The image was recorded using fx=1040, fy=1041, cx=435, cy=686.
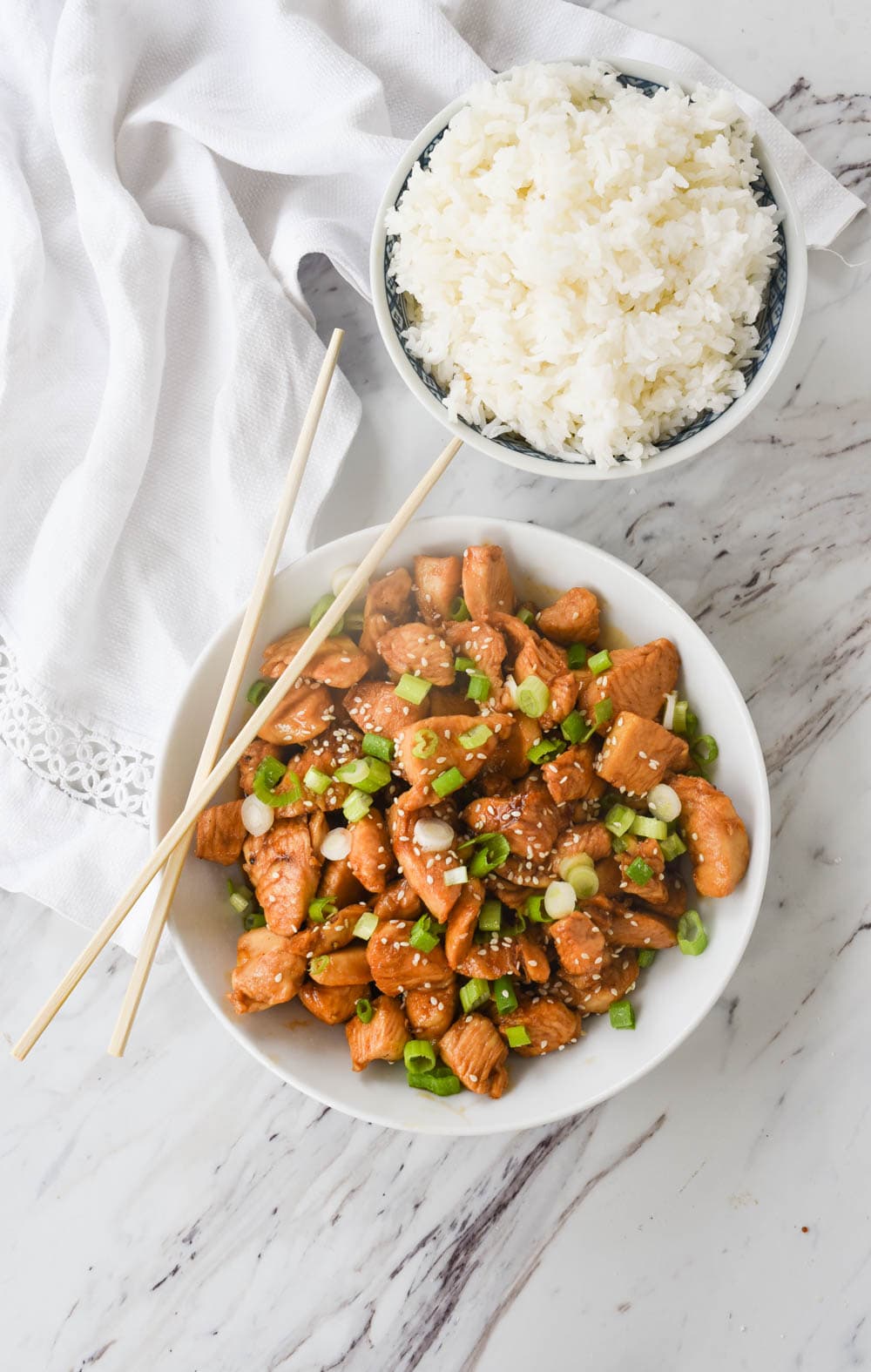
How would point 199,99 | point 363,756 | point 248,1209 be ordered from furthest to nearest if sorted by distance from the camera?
1. point 248,1209
2. point 199,99
3. point 363,756

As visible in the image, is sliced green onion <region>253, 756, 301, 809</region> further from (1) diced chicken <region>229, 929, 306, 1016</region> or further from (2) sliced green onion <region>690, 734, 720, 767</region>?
(2) sliced green onion <region>690, 734, 720, 767</region>

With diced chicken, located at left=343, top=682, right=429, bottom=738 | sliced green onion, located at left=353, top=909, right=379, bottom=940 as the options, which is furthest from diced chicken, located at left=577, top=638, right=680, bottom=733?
sliced green onion, located at left=353, top=909, right=379, bottom=940

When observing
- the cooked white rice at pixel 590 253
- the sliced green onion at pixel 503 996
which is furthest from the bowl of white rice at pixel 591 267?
the sliced green onion at pixel 503 996

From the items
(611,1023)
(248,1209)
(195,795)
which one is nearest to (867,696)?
(611,1023)

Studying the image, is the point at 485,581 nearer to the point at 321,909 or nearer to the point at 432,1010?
the point at 321,909

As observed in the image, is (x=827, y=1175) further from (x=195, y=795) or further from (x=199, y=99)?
(x=199, y=99)

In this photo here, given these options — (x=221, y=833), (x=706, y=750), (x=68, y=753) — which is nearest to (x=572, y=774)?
(x=706, y=750)
